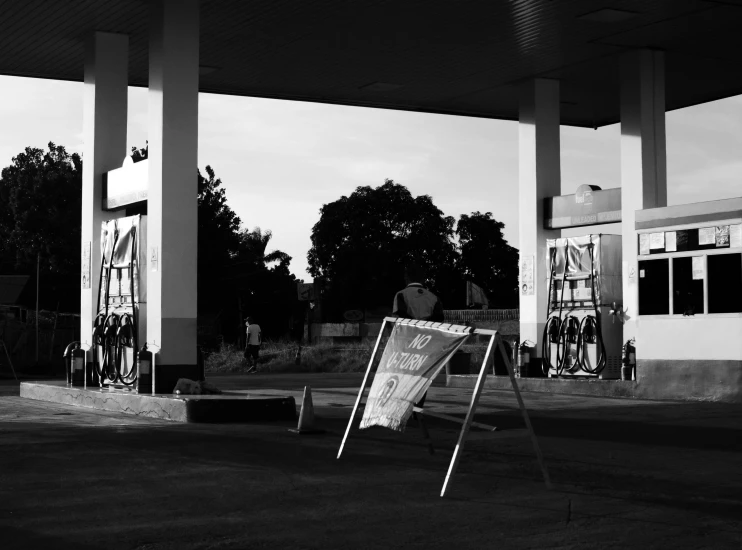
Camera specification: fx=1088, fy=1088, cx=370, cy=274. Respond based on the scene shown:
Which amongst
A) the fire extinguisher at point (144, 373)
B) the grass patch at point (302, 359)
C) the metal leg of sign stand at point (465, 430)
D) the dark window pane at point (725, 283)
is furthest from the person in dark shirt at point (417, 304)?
the grass patch at point (302, 359)

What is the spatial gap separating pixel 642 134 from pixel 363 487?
1420 cm

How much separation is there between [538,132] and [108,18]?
9325 millimetres

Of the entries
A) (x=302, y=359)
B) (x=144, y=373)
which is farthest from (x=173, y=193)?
(x=302, y=359)

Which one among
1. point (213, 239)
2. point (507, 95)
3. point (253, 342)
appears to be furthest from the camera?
point (213, 239)

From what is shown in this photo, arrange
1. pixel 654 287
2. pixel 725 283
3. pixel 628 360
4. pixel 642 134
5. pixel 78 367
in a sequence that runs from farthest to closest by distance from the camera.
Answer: pixel 642 134
pixel 628 360
pixel 654 287
pixel 78 367
pixel 725 283

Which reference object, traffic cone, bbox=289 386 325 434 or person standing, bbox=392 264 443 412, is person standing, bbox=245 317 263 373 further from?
traffic cone, bbox=289 386 325 434

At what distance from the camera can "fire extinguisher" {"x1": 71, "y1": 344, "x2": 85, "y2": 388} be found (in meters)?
17.7

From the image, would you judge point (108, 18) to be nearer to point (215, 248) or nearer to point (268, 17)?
point (268, 17)

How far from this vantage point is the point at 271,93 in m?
23.8

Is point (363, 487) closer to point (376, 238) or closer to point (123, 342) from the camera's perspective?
point (123, 342)

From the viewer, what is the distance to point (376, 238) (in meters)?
75.2

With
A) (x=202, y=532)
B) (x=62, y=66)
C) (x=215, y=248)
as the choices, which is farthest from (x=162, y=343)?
(x=215, y=248)

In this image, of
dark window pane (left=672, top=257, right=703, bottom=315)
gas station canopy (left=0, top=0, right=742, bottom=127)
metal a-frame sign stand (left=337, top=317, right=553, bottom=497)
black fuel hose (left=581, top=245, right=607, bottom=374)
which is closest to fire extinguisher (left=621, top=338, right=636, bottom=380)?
black fuel hose (left=581, top=245, right=607, bottom=374)

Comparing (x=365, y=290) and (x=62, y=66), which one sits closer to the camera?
(x=62, y=66)
